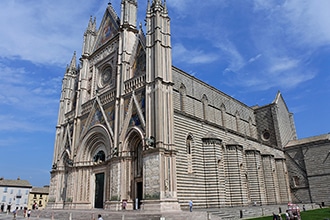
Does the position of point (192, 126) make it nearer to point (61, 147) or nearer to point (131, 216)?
point (131, 216)

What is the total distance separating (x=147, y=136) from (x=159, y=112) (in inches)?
78.2

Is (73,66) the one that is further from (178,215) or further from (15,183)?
(15,183)

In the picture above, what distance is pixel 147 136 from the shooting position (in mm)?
19750

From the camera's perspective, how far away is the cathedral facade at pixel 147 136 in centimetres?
1977

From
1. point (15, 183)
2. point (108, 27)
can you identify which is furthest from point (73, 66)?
point (15, 183)

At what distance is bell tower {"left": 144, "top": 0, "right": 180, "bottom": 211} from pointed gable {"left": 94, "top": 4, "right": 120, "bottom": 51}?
22.6 feet

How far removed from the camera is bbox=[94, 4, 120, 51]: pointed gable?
29.5 meters

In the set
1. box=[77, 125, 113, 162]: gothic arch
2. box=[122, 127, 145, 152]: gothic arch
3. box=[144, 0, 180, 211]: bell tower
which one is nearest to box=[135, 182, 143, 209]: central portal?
box=[144, 0, 180, 211]: bell tower

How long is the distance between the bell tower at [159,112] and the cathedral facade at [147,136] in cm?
7

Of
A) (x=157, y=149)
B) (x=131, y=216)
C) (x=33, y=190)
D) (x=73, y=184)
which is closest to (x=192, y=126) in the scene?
(x=157, y=149)

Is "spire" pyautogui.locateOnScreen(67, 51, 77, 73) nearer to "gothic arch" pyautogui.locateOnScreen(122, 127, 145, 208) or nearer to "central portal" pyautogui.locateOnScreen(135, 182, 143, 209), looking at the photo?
"gothic arch" pyautogui.locateOnScreen(122, 127, 145, 208)

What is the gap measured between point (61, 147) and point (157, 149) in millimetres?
17603

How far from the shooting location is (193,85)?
1077 inches

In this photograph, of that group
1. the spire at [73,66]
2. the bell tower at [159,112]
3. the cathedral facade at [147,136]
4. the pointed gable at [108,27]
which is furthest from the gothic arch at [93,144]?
the spire at [73,66]
